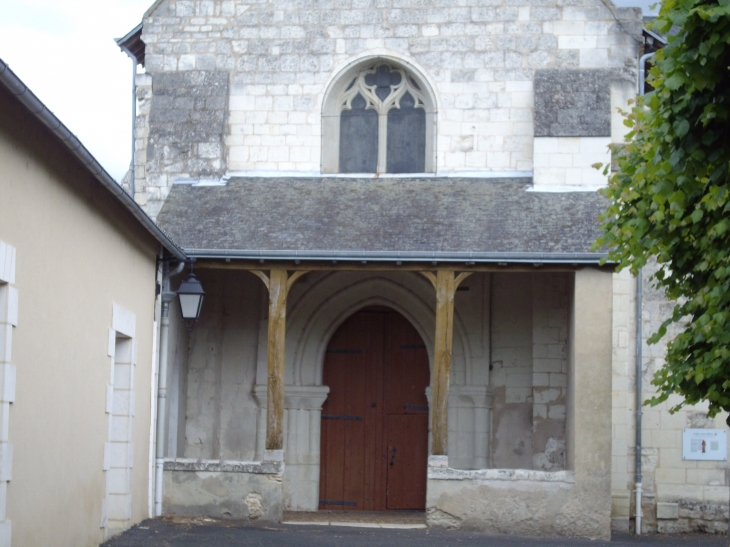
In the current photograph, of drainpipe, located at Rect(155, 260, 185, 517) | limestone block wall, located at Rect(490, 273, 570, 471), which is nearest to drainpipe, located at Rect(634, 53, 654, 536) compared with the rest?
limestone block wall, located at Rect(490, 273, 570, 471)

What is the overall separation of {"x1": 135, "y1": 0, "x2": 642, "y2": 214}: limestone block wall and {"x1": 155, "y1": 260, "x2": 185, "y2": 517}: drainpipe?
2562 millimetres

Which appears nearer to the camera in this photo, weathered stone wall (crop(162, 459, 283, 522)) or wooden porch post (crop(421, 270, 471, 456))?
weathered stone wall (crop(162, 459, 283, 522))

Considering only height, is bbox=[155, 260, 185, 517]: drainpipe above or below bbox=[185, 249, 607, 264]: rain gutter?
below

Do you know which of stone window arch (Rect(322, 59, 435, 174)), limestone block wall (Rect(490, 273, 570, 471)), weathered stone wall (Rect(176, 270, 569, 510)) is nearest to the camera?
limestone block wall (Rect(490, 273, 570, 471))

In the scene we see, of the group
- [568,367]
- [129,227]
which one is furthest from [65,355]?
[568,367]

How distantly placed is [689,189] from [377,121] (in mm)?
7966

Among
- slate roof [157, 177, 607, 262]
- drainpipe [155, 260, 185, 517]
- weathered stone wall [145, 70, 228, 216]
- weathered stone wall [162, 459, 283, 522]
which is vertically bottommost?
weathered stone wall [162, 459, 283, 522]

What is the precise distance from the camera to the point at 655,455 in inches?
506

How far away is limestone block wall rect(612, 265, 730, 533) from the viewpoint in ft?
41.6

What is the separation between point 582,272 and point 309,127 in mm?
4226

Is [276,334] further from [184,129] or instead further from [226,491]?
[184,129]

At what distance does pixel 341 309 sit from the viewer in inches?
525

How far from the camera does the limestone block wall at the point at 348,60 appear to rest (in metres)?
13.6

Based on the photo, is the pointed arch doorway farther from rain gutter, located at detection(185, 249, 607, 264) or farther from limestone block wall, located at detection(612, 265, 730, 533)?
rain gutter, located at detection(185, 249, 607, 264)
